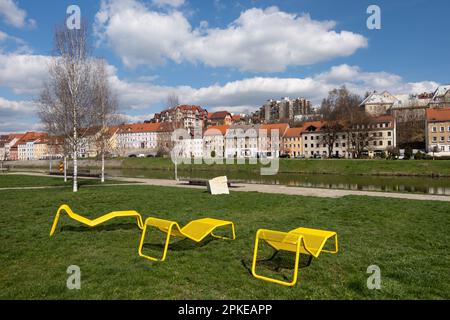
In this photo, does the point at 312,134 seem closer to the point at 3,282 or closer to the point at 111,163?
the point at 111,163

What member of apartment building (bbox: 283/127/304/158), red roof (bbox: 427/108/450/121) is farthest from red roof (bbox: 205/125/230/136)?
red roof (bbox: 427/108/450/121)

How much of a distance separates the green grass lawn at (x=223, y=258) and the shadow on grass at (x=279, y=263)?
0.04 m

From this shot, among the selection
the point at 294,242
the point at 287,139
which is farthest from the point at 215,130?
the point at 294,242

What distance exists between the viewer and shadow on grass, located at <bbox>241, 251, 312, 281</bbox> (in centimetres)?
593

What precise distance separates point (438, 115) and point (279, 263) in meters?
84.0

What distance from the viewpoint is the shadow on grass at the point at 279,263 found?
19.4ft

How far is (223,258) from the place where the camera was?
642 cm

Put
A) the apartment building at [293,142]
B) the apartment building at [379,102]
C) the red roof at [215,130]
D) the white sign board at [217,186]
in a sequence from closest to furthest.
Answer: the white sign board at [217,186], the apartment building at [293,142], the red roof at [215,130], the apartment building at [379,102]

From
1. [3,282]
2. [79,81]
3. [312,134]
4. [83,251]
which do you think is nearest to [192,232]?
[83,251]

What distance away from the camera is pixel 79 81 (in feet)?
63.1

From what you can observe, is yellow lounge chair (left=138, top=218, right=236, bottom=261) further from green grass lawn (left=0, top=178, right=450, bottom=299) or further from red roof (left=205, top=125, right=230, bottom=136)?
red roof (left=205, top=125, right=230, bottom=136)

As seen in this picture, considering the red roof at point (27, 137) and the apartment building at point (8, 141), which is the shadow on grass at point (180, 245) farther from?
the apartment building at point (8, 141)

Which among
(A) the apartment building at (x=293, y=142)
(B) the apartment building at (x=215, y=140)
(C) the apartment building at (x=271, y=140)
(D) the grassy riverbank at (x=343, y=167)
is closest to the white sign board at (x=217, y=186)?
(D) the grassy riverbank at (x=343, y=167)
